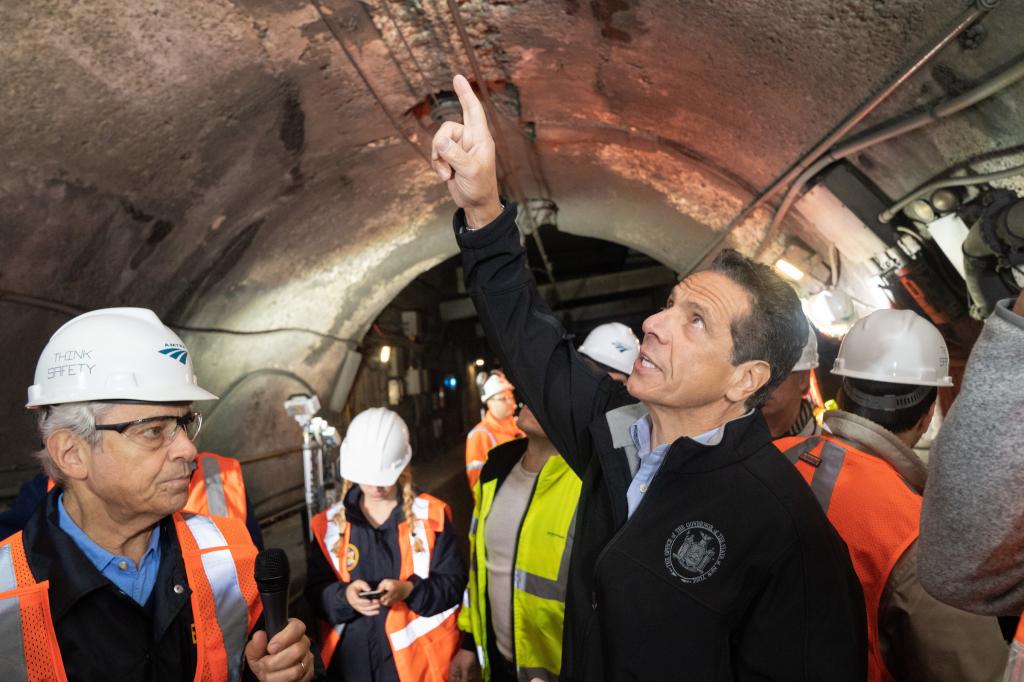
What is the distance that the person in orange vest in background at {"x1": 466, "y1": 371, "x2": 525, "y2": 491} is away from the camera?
645 cm

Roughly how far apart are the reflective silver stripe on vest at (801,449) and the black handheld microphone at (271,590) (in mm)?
1593

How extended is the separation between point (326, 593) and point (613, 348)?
1.91m

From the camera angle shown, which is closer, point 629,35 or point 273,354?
point 629,35

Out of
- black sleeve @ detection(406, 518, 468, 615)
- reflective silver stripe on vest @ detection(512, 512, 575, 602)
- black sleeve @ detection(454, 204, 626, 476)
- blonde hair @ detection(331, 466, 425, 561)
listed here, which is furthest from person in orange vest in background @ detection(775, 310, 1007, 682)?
blonde hair @ detection(331, 466, 425, 561)

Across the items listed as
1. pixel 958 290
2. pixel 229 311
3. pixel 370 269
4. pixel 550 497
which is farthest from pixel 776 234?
pixel 229 311

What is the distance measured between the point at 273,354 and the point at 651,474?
5.69m

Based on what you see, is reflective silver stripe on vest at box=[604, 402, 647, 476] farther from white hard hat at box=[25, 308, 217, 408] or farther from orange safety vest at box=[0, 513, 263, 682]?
white hard hat at box=[25, 308, 217, 408]

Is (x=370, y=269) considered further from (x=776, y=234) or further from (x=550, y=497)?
(x=550, y=497)

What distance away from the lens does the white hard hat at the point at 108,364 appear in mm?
1910

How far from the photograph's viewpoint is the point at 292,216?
5543 mm

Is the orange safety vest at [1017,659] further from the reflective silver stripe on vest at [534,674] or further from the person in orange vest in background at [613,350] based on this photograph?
the person in orange vest in background at [613,350]

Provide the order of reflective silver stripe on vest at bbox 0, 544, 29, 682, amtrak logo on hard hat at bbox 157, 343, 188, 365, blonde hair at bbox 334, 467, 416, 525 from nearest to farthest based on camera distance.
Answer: reflective silver stripe on vest at bbox 0, 544, 29, 682
amtrak logo on hard hat at bbox 157, 343, 188, 365
blonde hair at bbox 334, 467, 416, 525

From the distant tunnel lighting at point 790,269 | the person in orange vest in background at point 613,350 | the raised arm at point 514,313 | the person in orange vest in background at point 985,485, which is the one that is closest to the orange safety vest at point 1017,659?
the person in orange vest in background at point 985,485

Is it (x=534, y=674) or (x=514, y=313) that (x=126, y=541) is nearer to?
(x=514, y=313)
